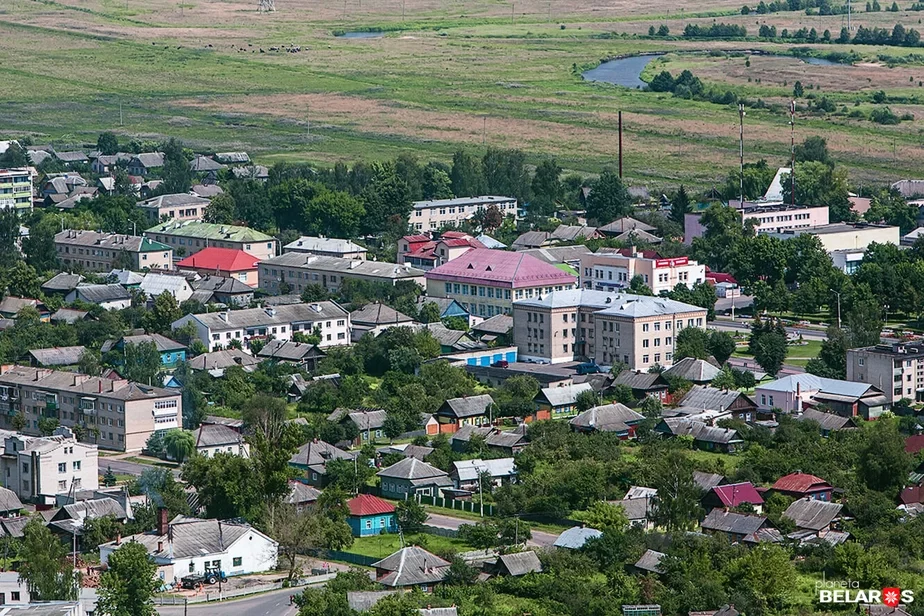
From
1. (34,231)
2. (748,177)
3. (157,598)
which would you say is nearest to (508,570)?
(157,598)

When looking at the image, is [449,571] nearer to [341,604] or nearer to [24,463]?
[341,604]

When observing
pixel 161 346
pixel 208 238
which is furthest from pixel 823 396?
pixel 208 238

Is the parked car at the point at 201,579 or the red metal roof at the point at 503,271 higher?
the parked car at the point at 201,579

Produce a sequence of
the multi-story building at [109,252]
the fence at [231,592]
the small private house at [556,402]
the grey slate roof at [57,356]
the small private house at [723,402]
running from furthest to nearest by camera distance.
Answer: the multi-story building at [109,252] < the grey slate roof at [57,356] < the small private house at [556,402] < the small private house at [723,402] < the fence at [231,592]

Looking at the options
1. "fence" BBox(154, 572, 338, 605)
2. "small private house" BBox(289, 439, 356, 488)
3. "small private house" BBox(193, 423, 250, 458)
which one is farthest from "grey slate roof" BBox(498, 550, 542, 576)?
"small private house" BBox(193, 423, 250, 458)

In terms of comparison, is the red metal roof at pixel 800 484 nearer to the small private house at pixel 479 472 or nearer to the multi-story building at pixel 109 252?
the small private house at pixel 479 472

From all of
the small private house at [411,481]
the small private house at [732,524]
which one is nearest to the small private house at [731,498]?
the small private house at [732,524]
